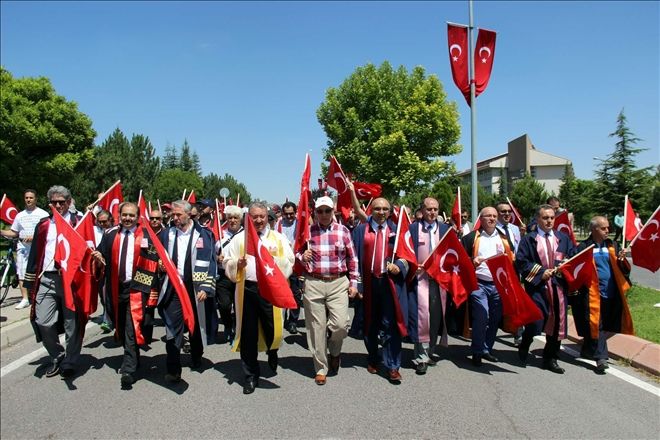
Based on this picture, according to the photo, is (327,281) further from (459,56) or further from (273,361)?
(459,56)

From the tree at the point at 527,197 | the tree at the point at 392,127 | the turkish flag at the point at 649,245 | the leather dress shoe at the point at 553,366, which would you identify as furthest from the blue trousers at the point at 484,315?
the tree at the point at 527,197

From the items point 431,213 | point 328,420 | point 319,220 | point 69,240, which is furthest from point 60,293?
point 431,213

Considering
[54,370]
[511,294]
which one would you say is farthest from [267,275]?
[511,294]

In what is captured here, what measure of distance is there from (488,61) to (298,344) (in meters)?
9.38

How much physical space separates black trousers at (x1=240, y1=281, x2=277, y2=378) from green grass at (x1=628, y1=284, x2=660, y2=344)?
193 inches

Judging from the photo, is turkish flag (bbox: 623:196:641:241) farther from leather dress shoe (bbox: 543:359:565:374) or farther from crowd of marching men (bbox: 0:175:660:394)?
Answer: leather dress shoe (bbox: 543:359:565:374)

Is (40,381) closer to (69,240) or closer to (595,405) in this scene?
(69,240)

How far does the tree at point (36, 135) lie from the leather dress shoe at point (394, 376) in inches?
1228

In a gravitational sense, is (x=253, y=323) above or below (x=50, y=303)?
below

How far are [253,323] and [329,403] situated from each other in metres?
1.20

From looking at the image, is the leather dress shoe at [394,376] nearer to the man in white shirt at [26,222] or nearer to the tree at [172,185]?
the man in white shirt at [26,222]

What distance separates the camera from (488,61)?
12.6 metres

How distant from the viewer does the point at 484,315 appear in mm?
5844

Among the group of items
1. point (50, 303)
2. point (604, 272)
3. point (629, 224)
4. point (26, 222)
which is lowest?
point (50, 303)
